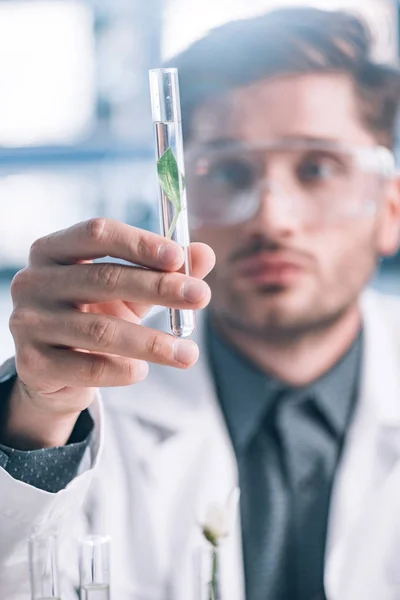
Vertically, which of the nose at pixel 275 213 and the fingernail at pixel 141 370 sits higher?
the fingernail at pixel 141 370

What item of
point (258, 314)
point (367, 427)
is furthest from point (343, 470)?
point (258, 314)

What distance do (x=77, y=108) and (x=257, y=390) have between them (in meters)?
1.05

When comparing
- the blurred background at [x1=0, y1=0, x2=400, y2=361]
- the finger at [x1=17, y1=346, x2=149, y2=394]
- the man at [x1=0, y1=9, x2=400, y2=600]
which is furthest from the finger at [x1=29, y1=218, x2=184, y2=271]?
the blurred background at [x1=0, y1=0, x2=400, y2=361]

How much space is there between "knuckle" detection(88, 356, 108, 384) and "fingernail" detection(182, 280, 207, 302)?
0.15 meters

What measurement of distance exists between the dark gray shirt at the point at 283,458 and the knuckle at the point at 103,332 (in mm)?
955

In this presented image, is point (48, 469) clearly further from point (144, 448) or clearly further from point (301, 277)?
point (301, 277)

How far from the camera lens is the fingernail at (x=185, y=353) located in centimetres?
84

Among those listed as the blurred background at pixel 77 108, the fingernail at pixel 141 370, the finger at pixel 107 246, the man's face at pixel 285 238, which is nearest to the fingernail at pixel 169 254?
the finger at pixel 107 246

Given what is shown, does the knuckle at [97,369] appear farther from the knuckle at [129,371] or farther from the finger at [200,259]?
the finger at [200,259]

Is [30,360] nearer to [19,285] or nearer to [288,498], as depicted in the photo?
[19,285]

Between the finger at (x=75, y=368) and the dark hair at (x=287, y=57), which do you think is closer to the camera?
the finger at (x=75, y=368)

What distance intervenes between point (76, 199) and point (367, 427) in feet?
3.67

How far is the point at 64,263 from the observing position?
0.92 metres

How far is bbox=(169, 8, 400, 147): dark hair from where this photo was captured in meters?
1.88
